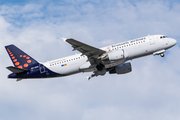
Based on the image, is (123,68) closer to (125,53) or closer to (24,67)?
(125,53)

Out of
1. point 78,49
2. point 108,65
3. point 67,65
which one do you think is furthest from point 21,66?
point 108,65

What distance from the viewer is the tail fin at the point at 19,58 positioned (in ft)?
158

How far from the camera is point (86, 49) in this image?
42.9 metres

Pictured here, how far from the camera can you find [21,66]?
48.1 m

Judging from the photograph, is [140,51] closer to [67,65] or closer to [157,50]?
[157,50]

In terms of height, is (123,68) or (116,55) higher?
(116,55)

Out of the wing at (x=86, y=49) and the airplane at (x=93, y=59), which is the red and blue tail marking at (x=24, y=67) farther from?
the wing at (x=86, y=49)

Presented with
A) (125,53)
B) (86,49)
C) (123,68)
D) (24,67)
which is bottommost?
(123,68)

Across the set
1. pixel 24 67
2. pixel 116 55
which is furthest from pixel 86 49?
pixel 24 67

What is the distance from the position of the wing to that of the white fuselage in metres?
1.62

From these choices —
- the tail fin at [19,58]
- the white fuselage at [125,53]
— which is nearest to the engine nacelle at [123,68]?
the white fuselage at [125,53]

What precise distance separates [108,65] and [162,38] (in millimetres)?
10772

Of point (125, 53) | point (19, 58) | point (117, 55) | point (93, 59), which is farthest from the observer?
point (19, 58)

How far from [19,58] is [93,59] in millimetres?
14398
